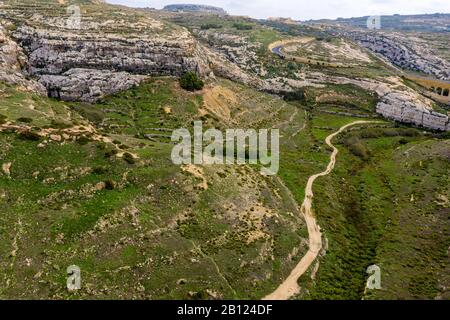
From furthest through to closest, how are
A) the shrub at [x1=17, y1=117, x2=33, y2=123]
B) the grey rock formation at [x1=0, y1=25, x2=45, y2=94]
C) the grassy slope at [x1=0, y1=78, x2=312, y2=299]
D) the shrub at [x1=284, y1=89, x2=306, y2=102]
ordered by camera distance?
1. the shrub at [x1=284, y1=89, x2=306, y2=102]
2. the grey rock formation at [x1=0, y1=25, x2=45, y2=94]
3. the shrub at [x1=17, y1=117, x2=33, y2=123]
4. the grassy slope at [x1=0, y1=78, x2=312, y2=299]

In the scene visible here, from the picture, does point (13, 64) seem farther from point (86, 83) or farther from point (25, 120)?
point (25, 120)

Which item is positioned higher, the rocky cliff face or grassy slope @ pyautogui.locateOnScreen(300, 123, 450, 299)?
the rocky cliff face

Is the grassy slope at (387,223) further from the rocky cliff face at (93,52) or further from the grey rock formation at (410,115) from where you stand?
the rocky cliff face at (93,52)

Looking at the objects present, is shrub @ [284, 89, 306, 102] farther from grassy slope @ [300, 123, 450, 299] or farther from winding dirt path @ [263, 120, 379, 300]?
winding dirt path @ [263, 120, 379, 300]

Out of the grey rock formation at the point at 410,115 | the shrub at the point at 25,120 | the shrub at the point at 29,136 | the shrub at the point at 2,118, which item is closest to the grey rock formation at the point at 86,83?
the shrub at the point at 25,120

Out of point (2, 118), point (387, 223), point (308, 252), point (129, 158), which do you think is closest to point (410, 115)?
point (387, 223)

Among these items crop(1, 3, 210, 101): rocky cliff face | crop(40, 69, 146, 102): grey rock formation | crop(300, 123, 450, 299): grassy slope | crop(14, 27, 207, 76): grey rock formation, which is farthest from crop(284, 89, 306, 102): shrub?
crop(40, 69, 146, 102): grey rock formation

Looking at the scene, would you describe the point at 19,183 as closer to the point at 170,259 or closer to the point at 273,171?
the point at 170,259

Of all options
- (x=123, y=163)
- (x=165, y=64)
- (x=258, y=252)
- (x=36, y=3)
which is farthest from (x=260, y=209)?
(x=36, y=3)
